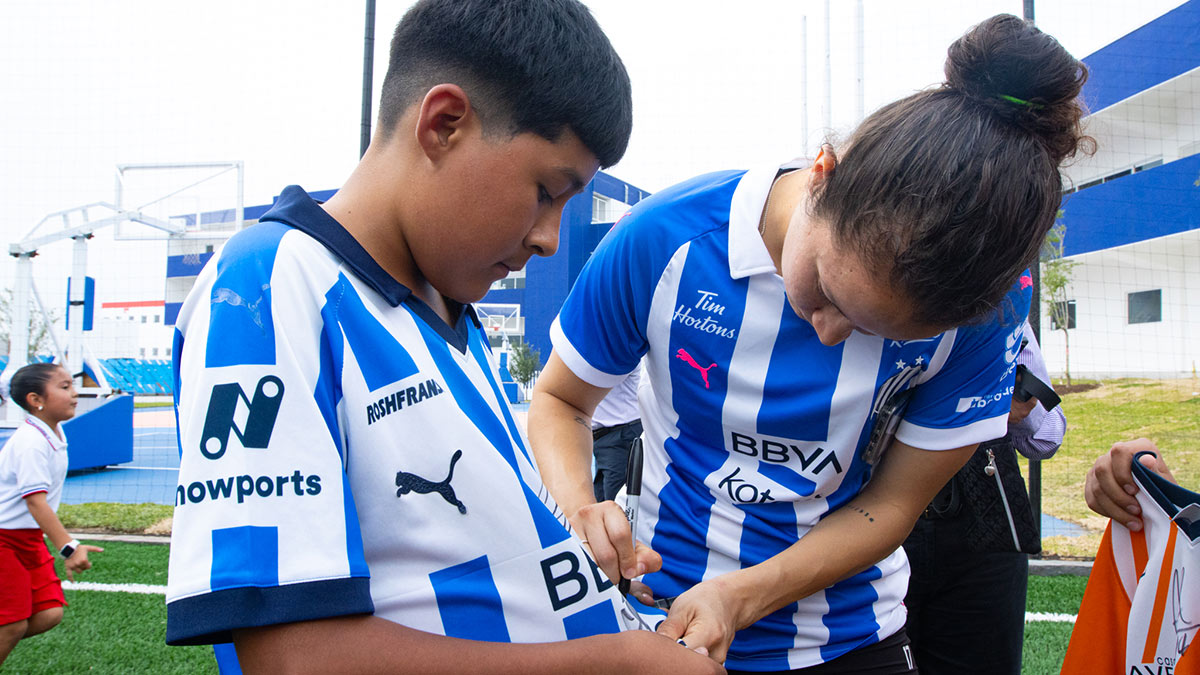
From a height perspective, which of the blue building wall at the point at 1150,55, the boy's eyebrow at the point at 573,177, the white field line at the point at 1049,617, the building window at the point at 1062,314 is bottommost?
the white field line at the point at 1049,617

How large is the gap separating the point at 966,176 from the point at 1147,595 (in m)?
0.97

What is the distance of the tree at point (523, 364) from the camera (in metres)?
18.1

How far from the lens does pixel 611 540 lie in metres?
1.28

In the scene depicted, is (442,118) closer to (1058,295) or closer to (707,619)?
(707,619)

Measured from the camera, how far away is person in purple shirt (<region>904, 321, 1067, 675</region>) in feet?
6.92

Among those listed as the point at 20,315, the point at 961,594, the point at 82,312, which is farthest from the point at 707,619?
the point at 82,312

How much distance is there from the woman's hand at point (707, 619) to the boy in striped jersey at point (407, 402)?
0.15 meters

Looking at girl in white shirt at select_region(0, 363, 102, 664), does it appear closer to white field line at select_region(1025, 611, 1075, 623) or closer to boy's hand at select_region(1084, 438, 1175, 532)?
boy's hand at select_region(1084, 438, 1175, 532)

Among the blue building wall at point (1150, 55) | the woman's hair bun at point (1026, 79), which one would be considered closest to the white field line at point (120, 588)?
the woman's hair bun at point (1026, 79)

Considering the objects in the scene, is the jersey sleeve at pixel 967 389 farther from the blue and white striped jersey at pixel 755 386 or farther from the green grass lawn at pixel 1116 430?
the green grass lawn at pixel 1116 430

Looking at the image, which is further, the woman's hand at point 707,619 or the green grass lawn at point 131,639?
the green grass lawn at point 131,639

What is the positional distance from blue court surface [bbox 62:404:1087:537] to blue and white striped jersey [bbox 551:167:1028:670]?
18.7 feet

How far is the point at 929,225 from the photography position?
3.45ft

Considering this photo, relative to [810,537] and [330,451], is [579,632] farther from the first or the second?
[810,537]
